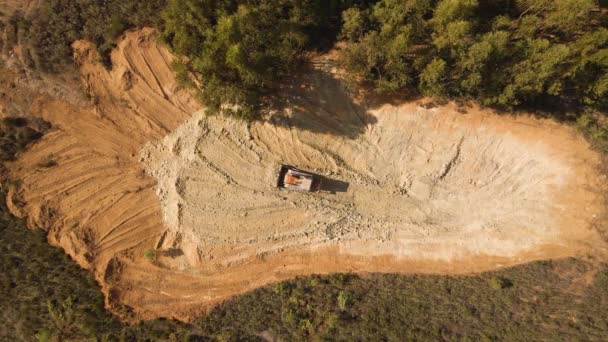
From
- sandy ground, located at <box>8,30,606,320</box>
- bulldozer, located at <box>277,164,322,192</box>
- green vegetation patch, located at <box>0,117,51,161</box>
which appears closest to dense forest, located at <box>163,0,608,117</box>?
sandy ground, located at <box>8,30,606,320</box>

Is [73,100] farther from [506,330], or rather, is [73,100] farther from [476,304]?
[506,330]

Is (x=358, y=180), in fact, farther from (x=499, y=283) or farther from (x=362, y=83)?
(x=499, y=283)

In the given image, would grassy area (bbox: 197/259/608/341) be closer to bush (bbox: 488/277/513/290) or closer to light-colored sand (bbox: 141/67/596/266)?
bush (bbox: 488/277/513/290)

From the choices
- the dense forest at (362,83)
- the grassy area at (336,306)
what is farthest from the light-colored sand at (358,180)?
the grassy area at (336,306)

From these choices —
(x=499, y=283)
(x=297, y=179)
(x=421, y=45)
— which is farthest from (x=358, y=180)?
(x=499, y=283)

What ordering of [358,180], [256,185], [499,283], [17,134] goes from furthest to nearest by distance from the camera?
[358,180] → [256,185] → [17,134] → [499,283]
